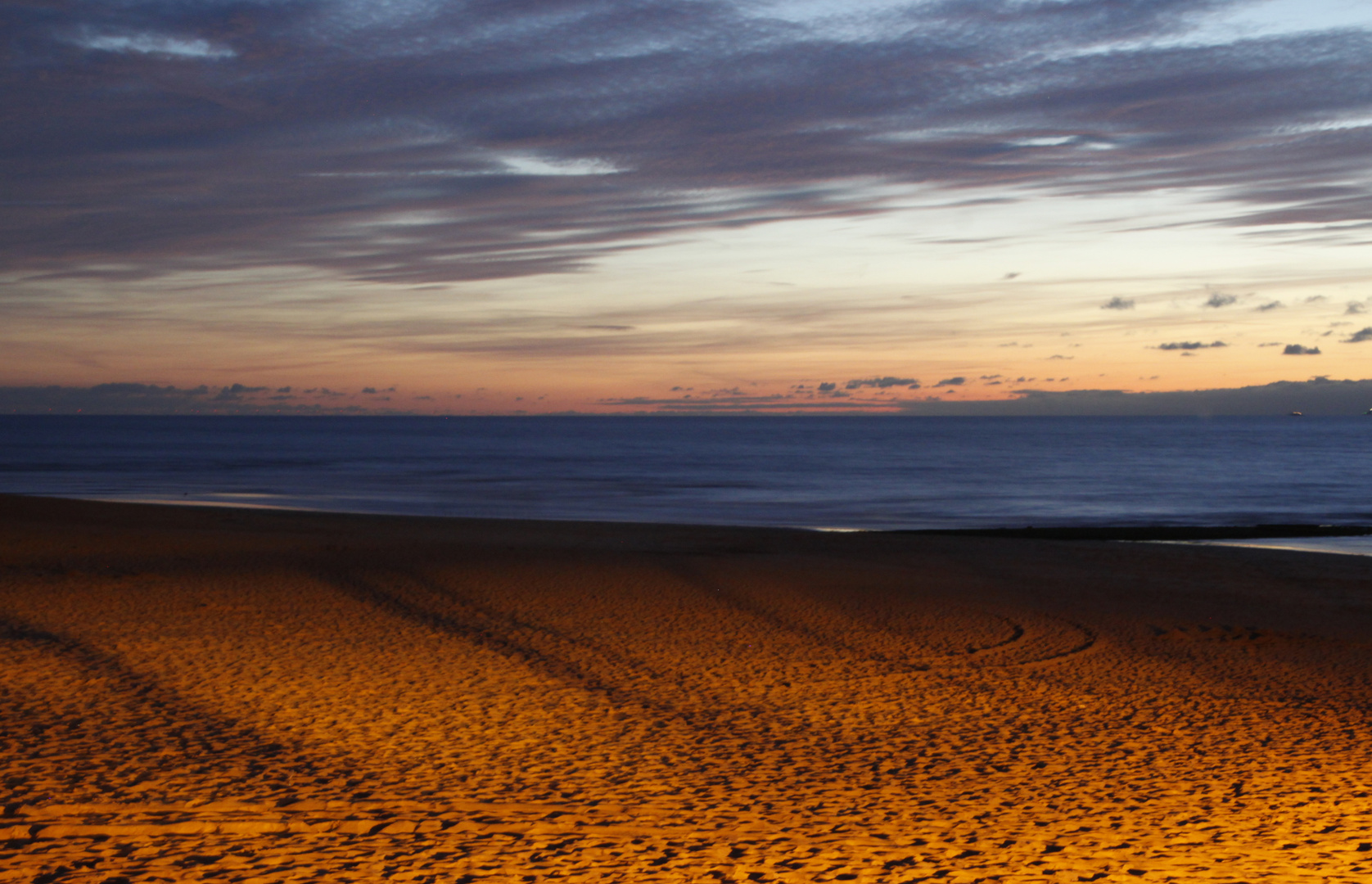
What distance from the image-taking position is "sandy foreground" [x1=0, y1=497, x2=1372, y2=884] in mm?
5262

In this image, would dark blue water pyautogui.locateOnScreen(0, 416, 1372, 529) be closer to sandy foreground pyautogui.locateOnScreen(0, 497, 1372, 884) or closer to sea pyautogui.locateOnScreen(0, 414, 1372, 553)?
sea pyautogui.locateOnScreen(0, 414, 1372, 553)

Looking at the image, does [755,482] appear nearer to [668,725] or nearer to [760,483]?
[760,483]

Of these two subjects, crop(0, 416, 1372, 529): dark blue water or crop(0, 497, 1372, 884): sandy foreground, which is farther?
crop(0, 416, 1372, 529): dark blue water

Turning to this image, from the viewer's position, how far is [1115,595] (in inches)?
596

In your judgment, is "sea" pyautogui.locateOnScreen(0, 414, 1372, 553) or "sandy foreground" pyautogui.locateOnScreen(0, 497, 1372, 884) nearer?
"sandy foreground" pyautogui.locateOnScreen(0, 497, 1372, 884)

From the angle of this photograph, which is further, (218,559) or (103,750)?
(218,559)

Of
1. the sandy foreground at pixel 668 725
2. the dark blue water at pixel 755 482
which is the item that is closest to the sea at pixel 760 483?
the dark blue water at pixel 755 482

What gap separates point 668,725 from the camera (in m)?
7.91

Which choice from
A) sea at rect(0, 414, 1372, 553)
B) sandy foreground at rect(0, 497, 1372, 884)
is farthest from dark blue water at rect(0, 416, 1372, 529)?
sandy foreground at rect(0, 497, 1372, 884)

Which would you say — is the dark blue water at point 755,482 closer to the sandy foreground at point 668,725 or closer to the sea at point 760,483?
the sea at point 760,483

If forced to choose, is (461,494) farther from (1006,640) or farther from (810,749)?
(810,749)

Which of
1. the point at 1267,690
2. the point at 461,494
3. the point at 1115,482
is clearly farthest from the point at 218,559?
the point at 1115,482

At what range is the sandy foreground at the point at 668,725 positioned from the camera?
5.26 meters

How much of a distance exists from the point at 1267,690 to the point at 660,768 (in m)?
5.69
